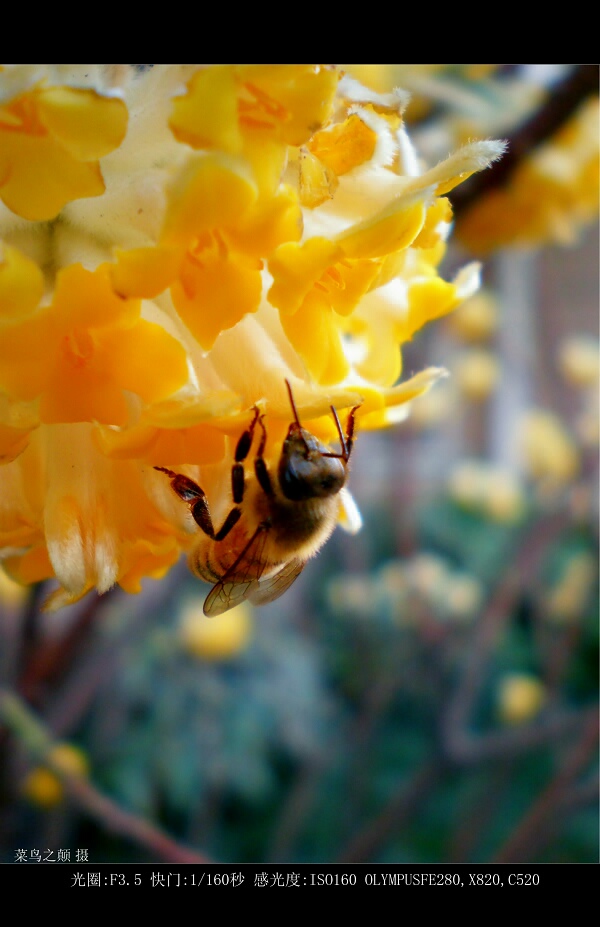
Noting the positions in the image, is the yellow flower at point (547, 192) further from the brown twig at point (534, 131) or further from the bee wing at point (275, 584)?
the bee wing at point (275, 584)

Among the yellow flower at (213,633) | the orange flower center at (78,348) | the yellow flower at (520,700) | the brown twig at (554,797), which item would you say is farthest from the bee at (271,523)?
the yellow flower at (520,700)

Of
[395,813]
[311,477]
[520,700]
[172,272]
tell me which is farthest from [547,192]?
[520,700]

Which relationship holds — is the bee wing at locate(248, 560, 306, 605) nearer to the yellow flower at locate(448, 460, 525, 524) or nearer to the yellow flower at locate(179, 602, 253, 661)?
the yellow flower at locate(179, 602, 253, 661)

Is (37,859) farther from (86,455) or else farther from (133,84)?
(133,84)

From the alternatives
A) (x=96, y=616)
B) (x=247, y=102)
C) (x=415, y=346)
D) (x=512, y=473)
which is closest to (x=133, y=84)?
(x=247, y=102)

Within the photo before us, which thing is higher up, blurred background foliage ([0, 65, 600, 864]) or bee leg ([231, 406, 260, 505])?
bee leg ([231, 406, 260, 505])

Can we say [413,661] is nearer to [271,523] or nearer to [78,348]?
[271,523]

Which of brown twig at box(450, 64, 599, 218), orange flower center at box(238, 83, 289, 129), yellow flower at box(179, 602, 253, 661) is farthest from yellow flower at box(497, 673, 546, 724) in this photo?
orange flower center at box(238, 83, 289, 129)
